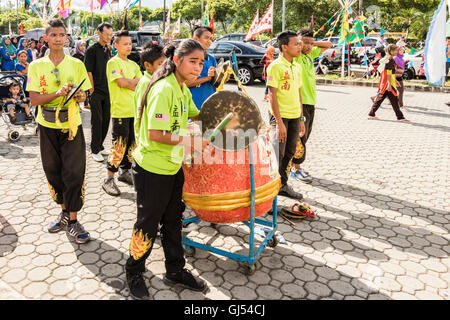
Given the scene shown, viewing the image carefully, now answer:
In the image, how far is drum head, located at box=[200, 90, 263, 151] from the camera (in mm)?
2629

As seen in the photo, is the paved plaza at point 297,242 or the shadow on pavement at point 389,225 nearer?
the paved plaza at point 297,242

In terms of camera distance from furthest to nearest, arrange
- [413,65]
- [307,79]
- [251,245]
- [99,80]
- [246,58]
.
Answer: [413,65] < [246,58] < [99,80] < [307,79] < [251,245]

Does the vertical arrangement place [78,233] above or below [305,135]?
below

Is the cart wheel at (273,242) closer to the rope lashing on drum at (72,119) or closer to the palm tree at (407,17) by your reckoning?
the rope lashing on drum at (72,119)

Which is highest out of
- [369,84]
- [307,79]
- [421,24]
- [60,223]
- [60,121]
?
[421,24]

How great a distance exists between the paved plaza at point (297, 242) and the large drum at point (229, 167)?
2.04ft

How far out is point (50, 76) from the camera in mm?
3195

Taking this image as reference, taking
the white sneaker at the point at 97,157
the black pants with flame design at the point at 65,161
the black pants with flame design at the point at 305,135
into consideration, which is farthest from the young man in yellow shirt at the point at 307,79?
the white sneaker at the point at 97,157

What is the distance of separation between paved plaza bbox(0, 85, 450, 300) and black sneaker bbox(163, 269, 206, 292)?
0.05 metres

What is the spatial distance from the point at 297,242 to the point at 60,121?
246 cm

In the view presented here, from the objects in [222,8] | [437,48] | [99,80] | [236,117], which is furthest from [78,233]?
[222,8]

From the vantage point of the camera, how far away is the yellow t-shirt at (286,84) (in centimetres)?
397

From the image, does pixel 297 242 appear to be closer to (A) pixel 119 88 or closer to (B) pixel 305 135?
(B) pixel 305 135
